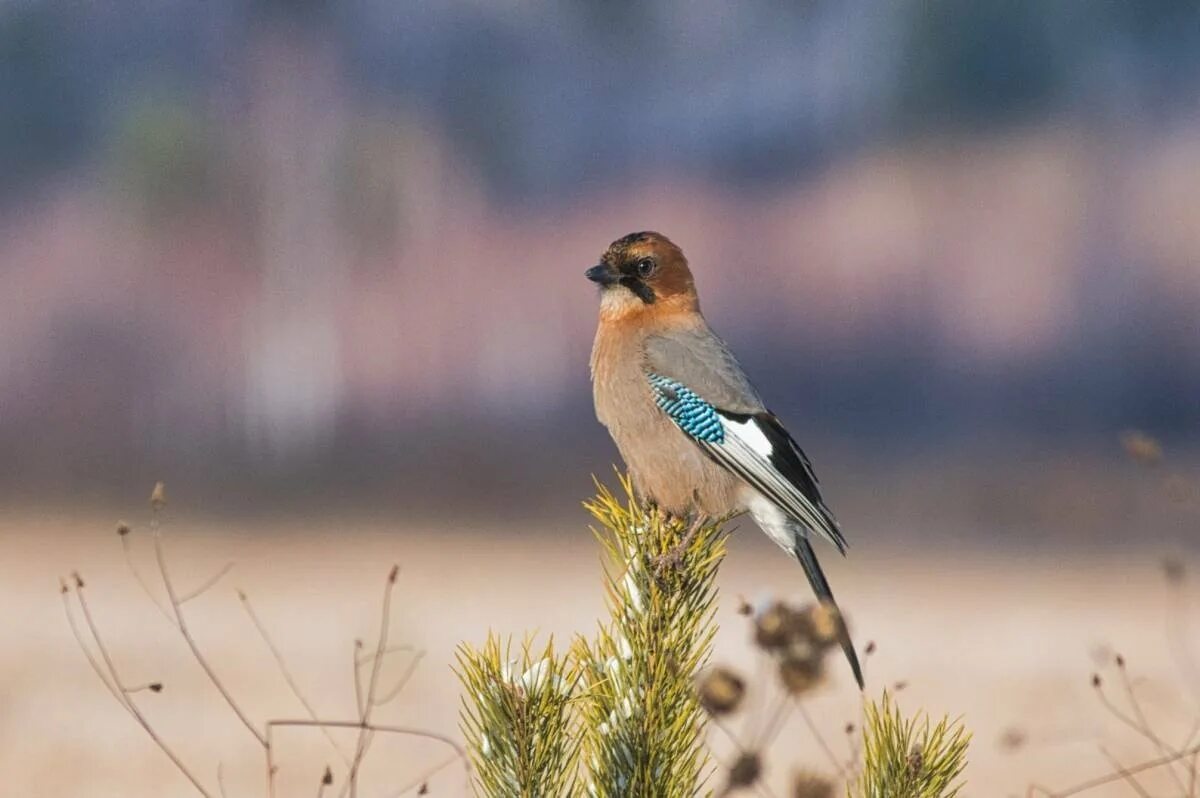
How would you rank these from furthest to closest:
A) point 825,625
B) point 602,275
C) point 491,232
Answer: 1. point 491,232
2. point 602,275
3. point 825,625

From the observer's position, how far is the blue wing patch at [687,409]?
4113 millimetres

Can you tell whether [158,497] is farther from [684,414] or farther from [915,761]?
[684,414]

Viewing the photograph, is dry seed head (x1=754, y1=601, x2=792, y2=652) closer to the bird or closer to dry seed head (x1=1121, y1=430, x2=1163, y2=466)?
the bird

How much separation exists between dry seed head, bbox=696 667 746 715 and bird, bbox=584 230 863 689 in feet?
3.27

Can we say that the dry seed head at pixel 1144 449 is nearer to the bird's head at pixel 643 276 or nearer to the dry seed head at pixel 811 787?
the bird's head at pixel 643 276

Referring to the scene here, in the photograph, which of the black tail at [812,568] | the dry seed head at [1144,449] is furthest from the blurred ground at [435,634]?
the black tail at [812,568]

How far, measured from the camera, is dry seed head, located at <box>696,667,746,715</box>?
2605 millimetres

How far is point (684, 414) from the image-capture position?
4172 mm

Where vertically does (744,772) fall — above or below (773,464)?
below

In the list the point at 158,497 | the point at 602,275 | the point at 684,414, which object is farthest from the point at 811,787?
the point at 602,275

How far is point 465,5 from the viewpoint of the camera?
17.5 m

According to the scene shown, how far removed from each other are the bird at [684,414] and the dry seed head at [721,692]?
996 millimetres

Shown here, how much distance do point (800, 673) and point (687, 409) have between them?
1.49 metres

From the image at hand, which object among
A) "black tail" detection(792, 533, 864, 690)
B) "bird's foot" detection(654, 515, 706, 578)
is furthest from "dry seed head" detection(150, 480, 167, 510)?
"black tail" detection(792, 533, 864, 690)
